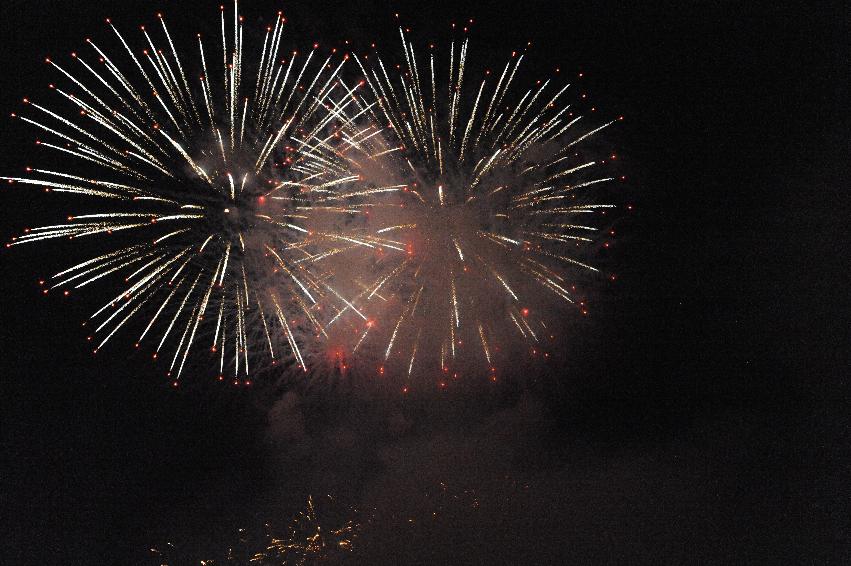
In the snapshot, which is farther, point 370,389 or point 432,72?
point 370,389

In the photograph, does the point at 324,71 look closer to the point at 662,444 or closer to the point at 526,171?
the point at 526,171

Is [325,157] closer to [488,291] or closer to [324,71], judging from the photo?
[324,71]

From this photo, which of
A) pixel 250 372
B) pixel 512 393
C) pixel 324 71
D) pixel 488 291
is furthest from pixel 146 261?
pixel 512 393

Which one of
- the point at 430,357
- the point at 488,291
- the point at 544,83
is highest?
the point at 544,83

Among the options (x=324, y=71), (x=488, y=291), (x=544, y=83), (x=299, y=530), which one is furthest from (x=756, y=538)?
(x=324, y=71)

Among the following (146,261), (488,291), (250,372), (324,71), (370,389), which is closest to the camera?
(324,71)

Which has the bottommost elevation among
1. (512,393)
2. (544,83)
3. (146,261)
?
(512,393)

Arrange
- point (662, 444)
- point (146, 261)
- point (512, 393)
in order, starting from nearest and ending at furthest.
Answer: point (146, 261)
point (512, 393)
point (662, 444)

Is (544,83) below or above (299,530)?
above

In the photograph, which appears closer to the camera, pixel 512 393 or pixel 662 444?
pixel 512 393
